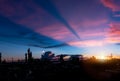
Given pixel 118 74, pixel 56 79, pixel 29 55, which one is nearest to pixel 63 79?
pixel 56 79

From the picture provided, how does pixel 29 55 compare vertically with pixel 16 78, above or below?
above

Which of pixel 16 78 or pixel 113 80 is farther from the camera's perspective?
pixel 16 78

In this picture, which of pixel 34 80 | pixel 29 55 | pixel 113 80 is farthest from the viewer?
pixel 29 55

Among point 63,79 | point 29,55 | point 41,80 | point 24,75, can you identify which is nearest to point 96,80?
point 63,79

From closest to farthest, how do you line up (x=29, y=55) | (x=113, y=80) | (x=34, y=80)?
(x=113, y=80), (x=34, y=80), (x=29, y=55)

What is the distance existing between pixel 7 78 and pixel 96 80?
18.9 meters

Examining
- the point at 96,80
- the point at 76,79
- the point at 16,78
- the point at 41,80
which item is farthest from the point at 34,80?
the point at 96,80

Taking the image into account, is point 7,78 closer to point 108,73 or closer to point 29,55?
point 108,73

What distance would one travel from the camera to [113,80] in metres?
37.0

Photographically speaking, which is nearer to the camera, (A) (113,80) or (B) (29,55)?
(A) (113,80)

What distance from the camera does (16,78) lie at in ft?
134

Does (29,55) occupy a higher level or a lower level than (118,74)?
higher

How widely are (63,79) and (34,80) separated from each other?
236 inches

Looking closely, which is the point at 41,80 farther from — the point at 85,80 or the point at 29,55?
the point at 29,55
